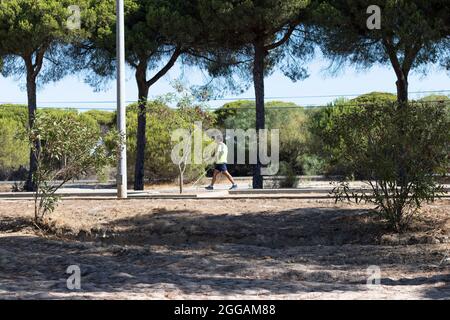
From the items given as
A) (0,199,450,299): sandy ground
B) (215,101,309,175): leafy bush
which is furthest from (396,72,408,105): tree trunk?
(215,101,309,175): leafy bush

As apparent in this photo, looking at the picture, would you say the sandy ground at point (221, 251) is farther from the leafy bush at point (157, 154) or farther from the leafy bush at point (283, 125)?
the leafy bush at point (283, 125)

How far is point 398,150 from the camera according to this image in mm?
11953

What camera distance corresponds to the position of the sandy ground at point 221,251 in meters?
7.86

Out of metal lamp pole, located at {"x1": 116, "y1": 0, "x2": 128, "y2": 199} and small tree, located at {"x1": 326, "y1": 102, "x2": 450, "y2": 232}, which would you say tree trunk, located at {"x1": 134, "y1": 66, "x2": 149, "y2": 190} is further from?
small tree, located at {"x1": 326, "y1": 102, "x2": 450, "y2": 232}

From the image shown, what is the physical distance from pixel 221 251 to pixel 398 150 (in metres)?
3.27

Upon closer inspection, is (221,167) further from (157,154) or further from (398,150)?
(398,150)

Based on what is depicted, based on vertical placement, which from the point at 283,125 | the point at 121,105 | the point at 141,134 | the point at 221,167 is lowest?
the point at 221,167

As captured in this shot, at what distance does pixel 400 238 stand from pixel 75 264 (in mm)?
5198

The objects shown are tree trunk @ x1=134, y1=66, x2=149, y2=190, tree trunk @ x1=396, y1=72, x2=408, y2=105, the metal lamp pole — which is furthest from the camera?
tree trunk @ x1=134, y1=66, x2=149, y2=190

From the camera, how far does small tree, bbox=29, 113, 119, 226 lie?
12.9 m

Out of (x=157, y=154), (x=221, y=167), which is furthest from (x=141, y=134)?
(x=221, y=167)

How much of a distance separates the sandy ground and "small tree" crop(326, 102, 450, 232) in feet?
2.02
